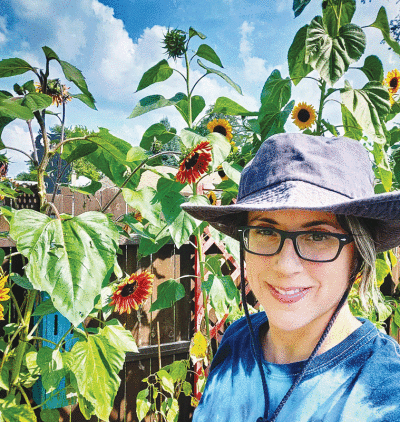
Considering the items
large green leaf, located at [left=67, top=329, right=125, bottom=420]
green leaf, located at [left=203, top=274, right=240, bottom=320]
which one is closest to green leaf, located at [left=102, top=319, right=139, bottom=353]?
large green leaf, located at [left=67, top=329, right=125, bottom=420]

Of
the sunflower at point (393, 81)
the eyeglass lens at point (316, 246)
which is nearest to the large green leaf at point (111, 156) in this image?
the eyeglass lens at point (316, 246)

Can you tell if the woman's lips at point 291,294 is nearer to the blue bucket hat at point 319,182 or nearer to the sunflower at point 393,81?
the blue bucket hat at point 319,182

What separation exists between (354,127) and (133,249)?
158cm

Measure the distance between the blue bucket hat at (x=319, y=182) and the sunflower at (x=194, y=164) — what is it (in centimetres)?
56

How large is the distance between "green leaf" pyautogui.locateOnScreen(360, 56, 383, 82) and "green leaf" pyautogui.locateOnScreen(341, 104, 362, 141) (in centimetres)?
16

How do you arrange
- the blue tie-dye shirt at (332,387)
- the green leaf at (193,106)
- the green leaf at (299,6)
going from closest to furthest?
1. the blue tie-dye shirt at (332,387)
2. the green leaf at (299,6)
3. the green leaf at (193,106)

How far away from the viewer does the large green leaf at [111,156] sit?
1.40m

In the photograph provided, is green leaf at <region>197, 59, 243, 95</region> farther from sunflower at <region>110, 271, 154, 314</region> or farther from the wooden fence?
the wooden fence

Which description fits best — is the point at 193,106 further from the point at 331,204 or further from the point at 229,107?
the point at 331,204

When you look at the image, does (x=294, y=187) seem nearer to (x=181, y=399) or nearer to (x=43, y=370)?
(x=43, y=370)

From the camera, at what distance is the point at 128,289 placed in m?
1.54

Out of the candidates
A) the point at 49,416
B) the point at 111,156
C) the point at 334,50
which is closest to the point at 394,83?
the point at 334,50

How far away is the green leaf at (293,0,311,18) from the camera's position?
4.38 ft

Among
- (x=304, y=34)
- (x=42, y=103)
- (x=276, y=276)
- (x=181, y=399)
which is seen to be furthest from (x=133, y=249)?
(x=276, y=276)
